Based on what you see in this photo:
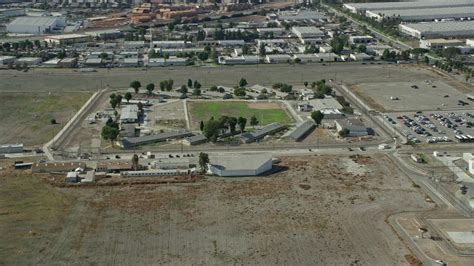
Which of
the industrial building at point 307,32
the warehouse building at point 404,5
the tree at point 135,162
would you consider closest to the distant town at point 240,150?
the tree at point 135,162

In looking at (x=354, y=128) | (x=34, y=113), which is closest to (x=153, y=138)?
(x=34, y=113)

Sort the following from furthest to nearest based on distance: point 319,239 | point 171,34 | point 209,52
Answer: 1. point 171,34
2. point 209,52
3. point 319,239

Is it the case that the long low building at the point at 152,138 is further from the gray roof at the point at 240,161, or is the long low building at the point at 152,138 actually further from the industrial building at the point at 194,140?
the gray roof at the point at 240,161

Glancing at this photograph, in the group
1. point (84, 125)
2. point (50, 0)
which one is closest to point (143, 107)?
point (84, 125)

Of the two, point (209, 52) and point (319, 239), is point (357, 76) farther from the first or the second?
point (319, 239)

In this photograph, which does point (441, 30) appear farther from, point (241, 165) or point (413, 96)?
point (241, 165)

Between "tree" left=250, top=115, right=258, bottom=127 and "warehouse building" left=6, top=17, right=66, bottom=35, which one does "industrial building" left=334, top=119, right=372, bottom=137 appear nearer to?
"tree" left=250, top=115, right=258, bottom=127
